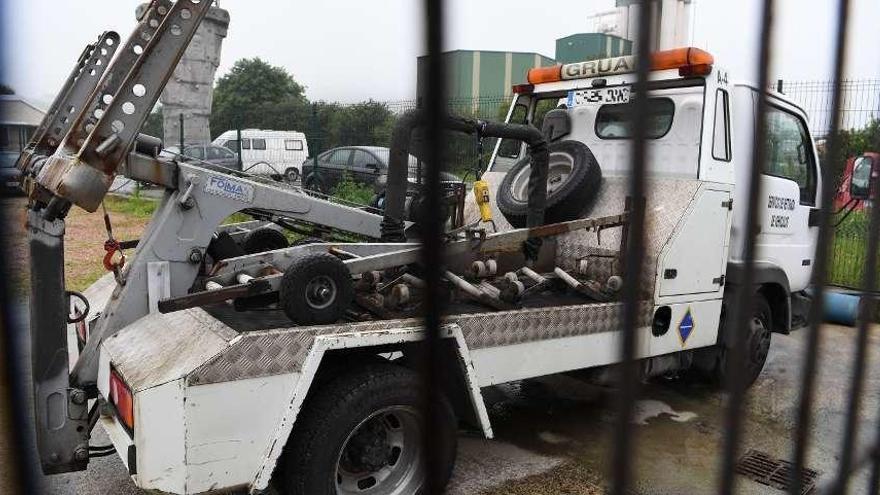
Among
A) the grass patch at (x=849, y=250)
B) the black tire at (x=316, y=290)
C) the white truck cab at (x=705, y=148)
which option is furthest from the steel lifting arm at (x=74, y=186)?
the grass patch at (x=849, y=250)

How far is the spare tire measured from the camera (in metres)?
4.80

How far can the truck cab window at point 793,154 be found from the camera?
17.4ft

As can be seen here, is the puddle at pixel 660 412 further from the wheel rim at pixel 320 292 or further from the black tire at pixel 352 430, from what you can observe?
the wheel rim at pixel 320 292

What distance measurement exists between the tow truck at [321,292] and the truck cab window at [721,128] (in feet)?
0.06

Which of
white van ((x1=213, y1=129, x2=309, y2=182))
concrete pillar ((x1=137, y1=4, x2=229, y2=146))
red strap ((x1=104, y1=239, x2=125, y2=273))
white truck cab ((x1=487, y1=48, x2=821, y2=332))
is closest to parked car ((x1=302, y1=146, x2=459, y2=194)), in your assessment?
white van ((x1=213, y1=129, x2=309, y2=182))

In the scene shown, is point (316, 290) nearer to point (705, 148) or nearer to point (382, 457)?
point (382, 457)

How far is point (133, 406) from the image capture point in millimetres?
2668

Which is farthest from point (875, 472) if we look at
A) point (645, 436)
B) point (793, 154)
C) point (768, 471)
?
point (793, 154)

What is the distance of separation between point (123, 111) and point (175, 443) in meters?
1.55

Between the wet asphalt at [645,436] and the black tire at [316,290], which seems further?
the wet asphalt at [645,436]

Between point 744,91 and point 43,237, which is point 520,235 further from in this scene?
point 43,237

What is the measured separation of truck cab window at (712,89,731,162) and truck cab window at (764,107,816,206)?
0.53 m

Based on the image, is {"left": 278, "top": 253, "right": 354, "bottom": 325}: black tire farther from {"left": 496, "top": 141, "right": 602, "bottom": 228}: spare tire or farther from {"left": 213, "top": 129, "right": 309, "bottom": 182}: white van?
{"left": 213, "top": 129, "right": 309, "bottom": 182}: white van

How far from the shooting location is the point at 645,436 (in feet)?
15.0
